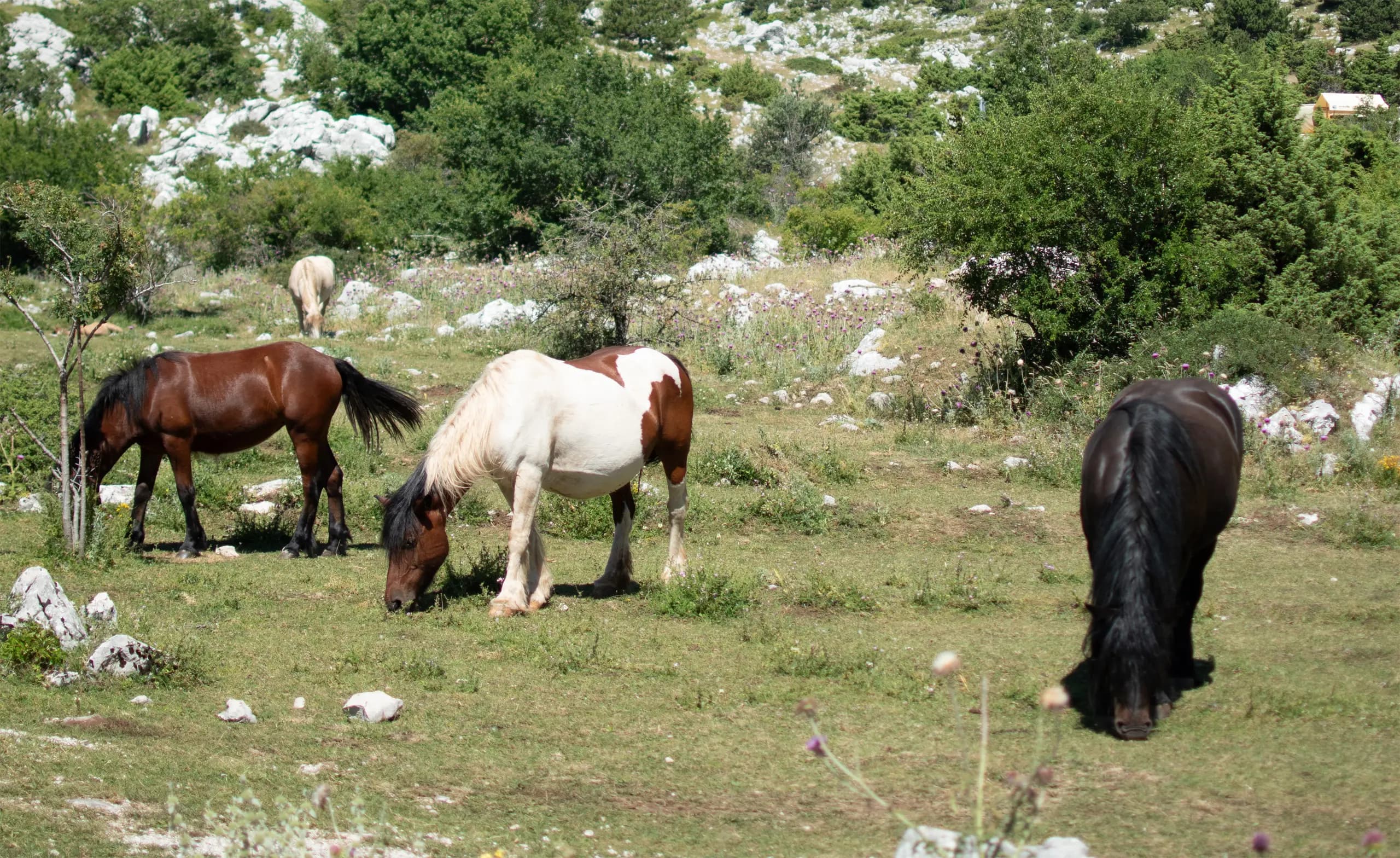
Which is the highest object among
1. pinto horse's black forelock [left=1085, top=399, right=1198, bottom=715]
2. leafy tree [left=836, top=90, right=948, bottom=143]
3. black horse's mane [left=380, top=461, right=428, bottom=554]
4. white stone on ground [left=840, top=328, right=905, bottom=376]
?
leafy tree [left=836, top=90, right=948, bottom=143]

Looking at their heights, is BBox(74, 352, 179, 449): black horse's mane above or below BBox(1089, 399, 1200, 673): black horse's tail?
below

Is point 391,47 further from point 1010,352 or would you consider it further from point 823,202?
point 1010,352

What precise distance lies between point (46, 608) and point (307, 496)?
3.41 metres

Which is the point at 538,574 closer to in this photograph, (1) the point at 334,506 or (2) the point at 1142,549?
(1) the point at 334,506

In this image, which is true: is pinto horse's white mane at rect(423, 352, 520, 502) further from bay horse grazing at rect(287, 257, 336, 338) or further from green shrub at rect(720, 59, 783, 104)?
green shrub at rect(720, 59, 783, 104)

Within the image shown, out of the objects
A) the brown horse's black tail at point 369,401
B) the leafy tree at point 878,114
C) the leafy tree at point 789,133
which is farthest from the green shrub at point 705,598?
the leafy tree at point 878,114

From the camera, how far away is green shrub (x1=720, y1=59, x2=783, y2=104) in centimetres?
5997

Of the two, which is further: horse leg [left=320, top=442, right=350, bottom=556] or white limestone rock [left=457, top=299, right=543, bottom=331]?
white limestone rock [left=457, top=299, right=543, bottom=331]

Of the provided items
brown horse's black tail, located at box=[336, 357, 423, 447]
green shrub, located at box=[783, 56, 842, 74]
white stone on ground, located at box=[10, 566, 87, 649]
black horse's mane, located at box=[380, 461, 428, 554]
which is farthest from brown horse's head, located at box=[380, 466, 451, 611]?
green shrub, located at box=[783, 56, 842, 74]

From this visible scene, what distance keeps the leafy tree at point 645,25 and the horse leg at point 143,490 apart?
6311 centimetres

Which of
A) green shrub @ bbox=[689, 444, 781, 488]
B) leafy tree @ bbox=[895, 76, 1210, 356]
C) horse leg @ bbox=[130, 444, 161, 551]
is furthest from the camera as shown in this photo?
leafy tree @ bbox=[895, 76, 1210, 356]

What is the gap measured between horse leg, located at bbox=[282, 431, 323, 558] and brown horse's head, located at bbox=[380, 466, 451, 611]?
7.22ft

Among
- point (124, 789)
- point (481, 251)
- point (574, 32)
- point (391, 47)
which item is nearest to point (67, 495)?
point (124, 789)

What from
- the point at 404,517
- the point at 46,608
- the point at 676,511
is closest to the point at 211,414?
the point at 404,517
